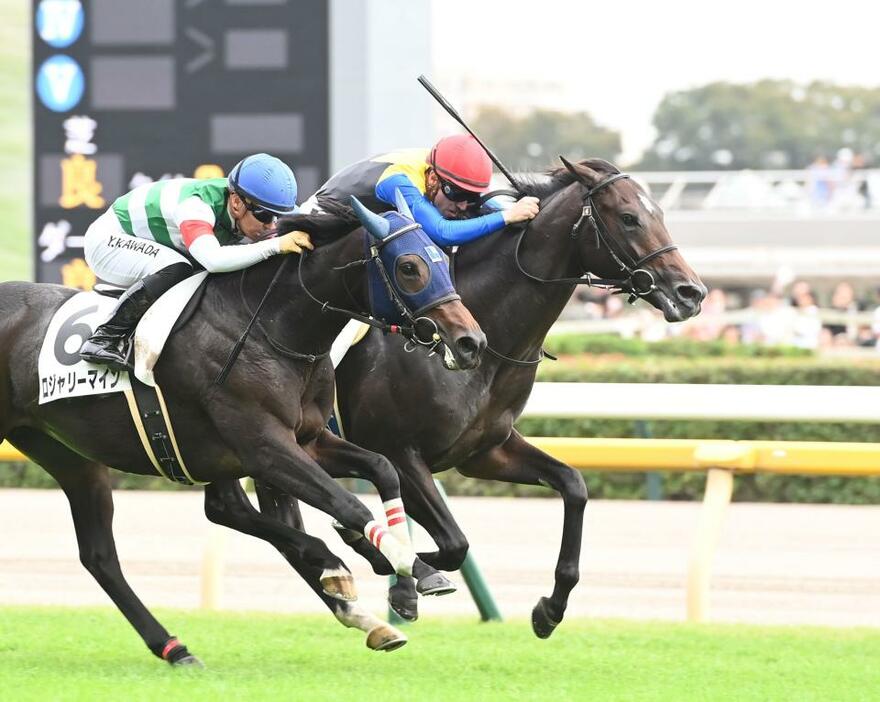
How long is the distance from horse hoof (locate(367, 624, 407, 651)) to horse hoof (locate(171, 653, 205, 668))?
70 centimetres

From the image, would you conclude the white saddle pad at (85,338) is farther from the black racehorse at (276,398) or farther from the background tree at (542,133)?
the background tree at (542,133)

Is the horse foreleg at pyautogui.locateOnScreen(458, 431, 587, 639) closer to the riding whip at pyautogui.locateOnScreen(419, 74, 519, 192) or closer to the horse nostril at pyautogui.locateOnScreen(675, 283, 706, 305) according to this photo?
the horse nostril at pyautogui.locateOnScreen(675, 283, 706, 305)

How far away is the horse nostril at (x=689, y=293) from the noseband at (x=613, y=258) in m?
0.09

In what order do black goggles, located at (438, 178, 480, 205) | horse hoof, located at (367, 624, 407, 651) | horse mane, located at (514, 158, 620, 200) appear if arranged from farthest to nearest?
horse mane, located at (514, 158, 620, 200) < black goggles, located at (438, 178, 480, 205) < horse hoof, located at (367, 624, 407, 651)

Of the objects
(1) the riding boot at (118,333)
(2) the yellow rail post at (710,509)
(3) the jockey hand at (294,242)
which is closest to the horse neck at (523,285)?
(3) the jockey hand at (294,242)

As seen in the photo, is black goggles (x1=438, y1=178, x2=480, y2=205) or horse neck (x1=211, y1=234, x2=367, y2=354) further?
black goggles (x1=438, y1=178, x2=480, y2=205)

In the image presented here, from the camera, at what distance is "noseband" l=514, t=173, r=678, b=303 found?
5.43 m

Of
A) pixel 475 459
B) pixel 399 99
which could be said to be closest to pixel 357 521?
pixel 475 459

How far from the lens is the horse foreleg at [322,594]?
4918 mm

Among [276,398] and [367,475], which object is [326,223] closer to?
[276,398]

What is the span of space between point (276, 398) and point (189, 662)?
0.97 meters

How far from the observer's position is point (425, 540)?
25.0 feet

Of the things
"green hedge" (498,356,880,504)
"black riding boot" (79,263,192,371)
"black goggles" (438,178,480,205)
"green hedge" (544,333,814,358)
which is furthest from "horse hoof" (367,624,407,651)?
"green hedge" (544,333,814,358)

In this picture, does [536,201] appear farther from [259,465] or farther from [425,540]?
[425,540]
